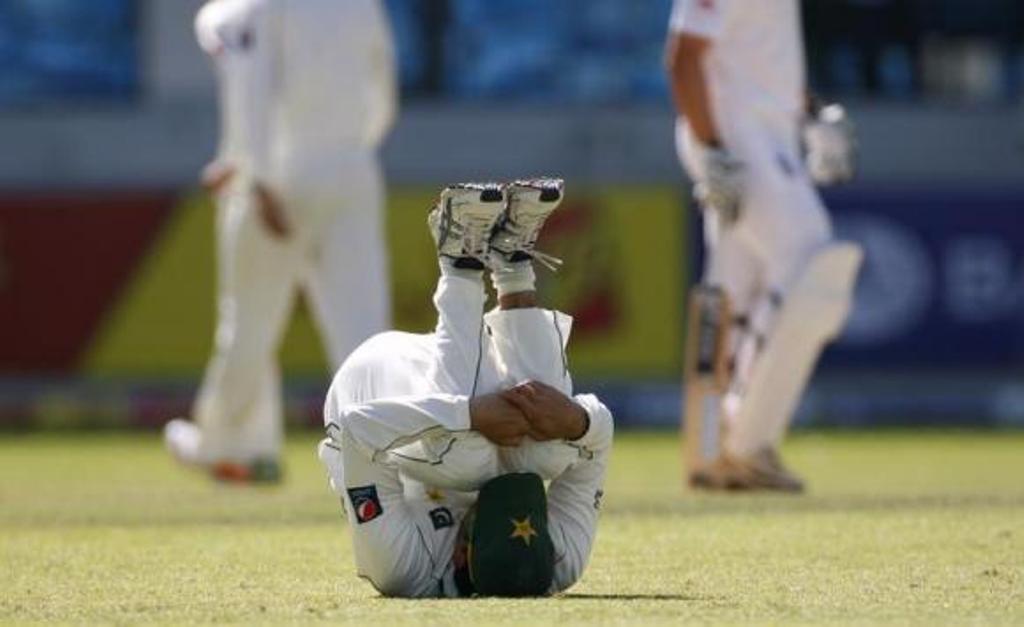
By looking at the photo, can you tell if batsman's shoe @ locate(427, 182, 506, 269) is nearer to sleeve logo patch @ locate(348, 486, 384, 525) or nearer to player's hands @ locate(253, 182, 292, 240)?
sleeve logo patch @ locate(348, 486, 384, 525)

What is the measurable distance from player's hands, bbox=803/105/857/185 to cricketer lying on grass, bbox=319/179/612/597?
11.8 feet

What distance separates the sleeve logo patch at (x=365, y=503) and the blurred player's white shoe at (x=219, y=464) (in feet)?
14.9

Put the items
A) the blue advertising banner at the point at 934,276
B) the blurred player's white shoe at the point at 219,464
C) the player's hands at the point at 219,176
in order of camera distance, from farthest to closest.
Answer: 1. the blue advertising banner at the point at 934,276
2. the blurred player's white shoe at the point at 219,464
3. the player's hands at the point at 219,176

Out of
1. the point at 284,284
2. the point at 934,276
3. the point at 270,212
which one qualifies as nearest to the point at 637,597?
the point at 270,212

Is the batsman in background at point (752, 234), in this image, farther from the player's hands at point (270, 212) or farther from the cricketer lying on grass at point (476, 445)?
the cricketer lying on grass at point (476, 445)

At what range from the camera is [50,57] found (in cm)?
1828

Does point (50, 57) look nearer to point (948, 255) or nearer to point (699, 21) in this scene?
point (948, 255)

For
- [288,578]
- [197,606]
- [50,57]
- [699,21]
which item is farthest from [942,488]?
[50,57]

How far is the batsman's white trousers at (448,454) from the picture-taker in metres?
6.16

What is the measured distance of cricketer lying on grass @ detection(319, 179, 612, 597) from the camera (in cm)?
614

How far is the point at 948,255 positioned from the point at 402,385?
9.58m

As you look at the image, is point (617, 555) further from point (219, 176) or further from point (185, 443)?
point (185, 443)

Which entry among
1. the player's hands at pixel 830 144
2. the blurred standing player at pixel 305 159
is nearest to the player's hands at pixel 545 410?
the player's hands at pixel 830 144

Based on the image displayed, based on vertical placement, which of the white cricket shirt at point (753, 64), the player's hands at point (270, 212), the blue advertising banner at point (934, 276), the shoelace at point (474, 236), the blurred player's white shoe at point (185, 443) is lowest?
the blue advertising banner at point (934, 276)
